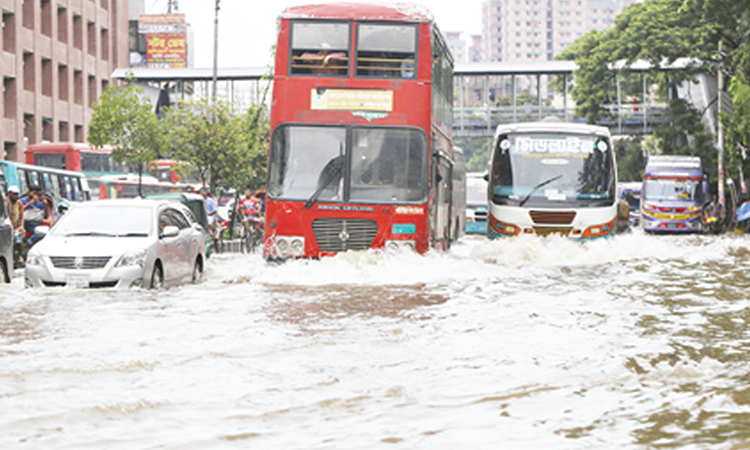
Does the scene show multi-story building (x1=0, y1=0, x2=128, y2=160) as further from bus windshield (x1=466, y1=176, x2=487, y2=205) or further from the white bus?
the white bus

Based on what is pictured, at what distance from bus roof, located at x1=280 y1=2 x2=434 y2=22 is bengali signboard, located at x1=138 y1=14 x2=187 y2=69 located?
69.3 meters

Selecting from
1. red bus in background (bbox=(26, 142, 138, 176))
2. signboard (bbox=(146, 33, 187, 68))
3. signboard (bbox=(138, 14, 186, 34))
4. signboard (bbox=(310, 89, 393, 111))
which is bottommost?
red bus in background (bbox=(26, 142, 138, 176))

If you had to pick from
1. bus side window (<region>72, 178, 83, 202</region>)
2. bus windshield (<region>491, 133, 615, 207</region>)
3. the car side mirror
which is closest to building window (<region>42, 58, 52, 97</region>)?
bus side window (<region>72, 178, 83, 202</region>)

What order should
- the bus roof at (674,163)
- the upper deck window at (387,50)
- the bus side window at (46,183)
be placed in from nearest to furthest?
1. the upper deck window at (387,50)
2. the bus side window at (46,183)
3. the bus roof at (674,163)

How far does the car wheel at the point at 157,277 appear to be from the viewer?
14.1 meters

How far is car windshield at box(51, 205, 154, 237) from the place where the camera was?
14.5 meters

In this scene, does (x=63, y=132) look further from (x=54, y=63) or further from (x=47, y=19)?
(x=47, y=19)

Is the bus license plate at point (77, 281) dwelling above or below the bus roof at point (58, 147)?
below

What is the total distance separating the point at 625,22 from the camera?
62.2 m

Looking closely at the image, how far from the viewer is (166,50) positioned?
85.6 meters

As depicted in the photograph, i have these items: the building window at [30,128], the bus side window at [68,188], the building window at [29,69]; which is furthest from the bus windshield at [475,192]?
the building window at [29,69]

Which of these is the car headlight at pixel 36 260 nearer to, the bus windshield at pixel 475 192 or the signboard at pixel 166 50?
the bus windshield at pixel 475 192

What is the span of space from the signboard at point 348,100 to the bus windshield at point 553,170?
545cm

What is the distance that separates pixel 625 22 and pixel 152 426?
59.4 meters
